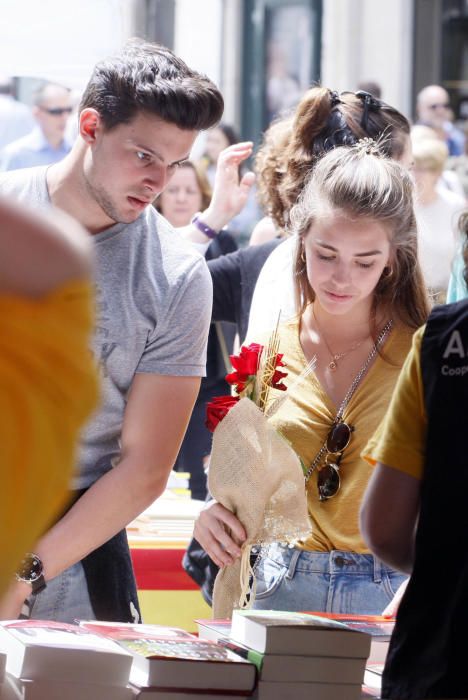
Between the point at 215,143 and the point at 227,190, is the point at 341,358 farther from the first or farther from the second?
the point at 215,143

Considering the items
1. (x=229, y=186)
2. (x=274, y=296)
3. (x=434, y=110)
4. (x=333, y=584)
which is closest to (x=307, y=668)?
(x=333, y=584)

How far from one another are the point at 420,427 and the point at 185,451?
353cm

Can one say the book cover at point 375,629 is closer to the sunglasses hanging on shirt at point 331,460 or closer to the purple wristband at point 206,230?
the sunglasses hanging on shirt at point 331,460

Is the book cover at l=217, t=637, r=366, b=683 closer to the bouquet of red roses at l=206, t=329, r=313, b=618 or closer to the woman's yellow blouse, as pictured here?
the bouquet of red roses at l=206, t=329, r=313, b=618

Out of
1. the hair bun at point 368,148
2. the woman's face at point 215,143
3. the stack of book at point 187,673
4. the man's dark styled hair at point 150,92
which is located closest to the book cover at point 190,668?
the stack of book at point 187,673

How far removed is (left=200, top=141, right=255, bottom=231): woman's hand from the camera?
3.59m

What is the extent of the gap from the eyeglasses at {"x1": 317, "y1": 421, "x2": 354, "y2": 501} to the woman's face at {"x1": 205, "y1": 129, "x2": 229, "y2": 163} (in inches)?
232

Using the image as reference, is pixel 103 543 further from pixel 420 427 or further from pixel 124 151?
pixel 420 427

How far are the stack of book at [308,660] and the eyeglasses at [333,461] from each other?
0.59 meters

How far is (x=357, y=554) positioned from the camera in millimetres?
2260

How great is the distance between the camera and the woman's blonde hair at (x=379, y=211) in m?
2.43

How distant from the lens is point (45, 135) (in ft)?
23.8

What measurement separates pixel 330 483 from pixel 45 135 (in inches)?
212

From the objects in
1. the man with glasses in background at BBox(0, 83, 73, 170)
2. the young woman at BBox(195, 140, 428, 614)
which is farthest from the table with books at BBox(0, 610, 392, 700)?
the man with glasses in background at BBox(0, 83, 73, 170)
